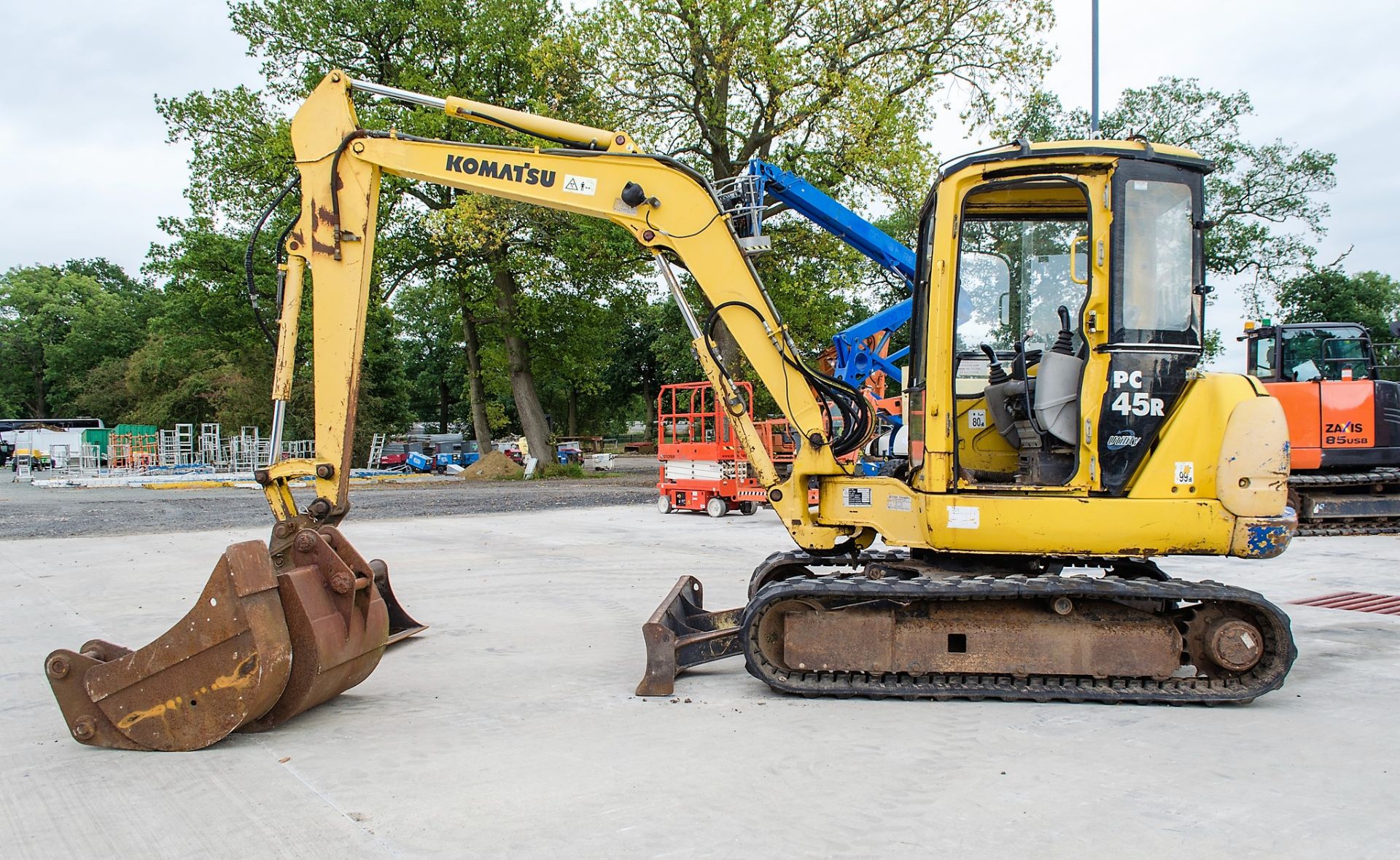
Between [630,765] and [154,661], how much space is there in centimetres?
253

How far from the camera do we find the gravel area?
17.1 metres

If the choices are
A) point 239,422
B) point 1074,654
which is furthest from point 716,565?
point 239,422

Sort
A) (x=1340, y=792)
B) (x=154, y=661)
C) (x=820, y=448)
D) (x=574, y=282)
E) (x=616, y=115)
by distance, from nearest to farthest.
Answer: (x=1340, y=792) < (x=154, y=661) < (x=820, y=448) < (x=616, y=115) < (x=574, y=282)

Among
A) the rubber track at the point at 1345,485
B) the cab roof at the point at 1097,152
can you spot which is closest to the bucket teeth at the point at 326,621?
the cab roof at the point at 1097,152

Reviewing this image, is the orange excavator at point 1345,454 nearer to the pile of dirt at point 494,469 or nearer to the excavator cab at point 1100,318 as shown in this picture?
the excavator cab at point 1100,318

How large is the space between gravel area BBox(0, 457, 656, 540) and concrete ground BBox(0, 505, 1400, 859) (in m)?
11.1

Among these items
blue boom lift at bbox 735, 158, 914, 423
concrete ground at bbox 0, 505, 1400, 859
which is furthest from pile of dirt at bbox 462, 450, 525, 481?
concrete ground at bbox 0, 505, 1400, 859

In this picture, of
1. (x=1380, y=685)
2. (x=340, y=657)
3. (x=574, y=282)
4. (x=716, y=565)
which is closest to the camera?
(x=340, y=657)

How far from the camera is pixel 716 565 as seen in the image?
11250 millimetres

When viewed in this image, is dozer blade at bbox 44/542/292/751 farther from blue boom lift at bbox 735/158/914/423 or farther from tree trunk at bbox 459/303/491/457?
tree trunk at bbox 459/303/491/457

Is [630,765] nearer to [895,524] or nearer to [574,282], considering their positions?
[895,524]

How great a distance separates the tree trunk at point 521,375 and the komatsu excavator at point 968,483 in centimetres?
2652

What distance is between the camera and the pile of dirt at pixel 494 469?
1329 inches

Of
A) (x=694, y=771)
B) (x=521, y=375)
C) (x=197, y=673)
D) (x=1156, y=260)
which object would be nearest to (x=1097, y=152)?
(x=1156, y=260)
